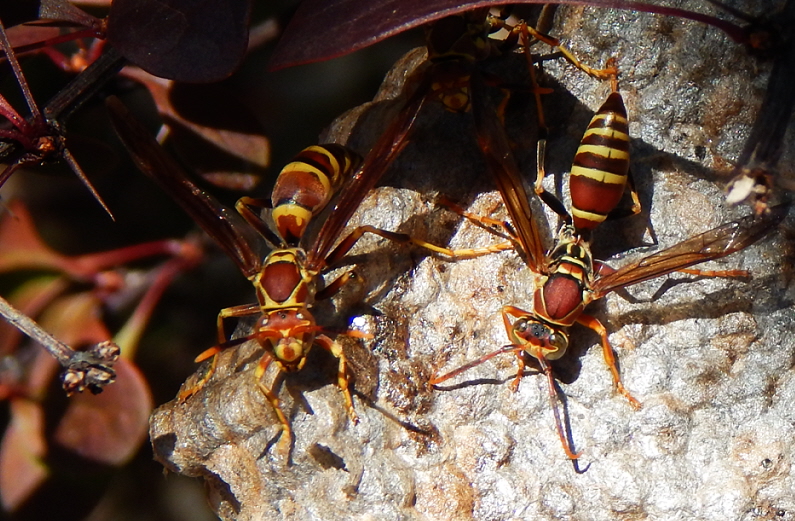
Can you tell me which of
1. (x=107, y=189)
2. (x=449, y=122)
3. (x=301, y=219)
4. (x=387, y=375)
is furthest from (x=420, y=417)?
(x=107, y=189)

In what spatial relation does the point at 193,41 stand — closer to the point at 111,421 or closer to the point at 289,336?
the point at 289,336

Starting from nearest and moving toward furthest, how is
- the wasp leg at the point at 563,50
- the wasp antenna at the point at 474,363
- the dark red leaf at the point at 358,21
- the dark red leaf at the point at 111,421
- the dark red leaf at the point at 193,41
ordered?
the dark red leaf at the point at 358,21 → the dark red leaf at the point at 193,41 → the wasp antenna at the point at 474,363 → the wasp leg at the point at 563,50 → the dark red leaf at the point at 111,421

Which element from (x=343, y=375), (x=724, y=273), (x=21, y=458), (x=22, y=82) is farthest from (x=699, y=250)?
(x=21, y=458)

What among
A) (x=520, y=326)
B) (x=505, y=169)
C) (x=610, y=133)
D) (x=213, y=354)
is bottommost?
(x=213, y=354)

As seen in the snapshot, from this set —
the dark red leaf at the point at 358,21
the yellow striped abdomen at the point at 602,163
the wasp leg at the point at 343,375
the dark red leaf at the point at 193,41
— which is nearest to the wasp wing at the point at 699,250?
the yellow striped abdomen at the point at 602,163

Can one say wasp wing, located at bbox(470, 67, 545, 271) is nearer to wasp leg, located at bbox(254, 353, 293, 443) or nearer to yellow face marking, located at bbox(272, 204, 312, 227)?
yellow face marking, located at bbox(272, 204, 312, 227)

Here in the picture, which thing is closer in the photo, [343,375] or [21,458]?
[343,375]

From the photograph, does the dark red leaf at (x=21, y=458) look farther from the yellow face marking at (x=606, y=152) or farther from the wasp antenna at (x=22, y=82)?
the yellow face marking at (x=606, y=152)
